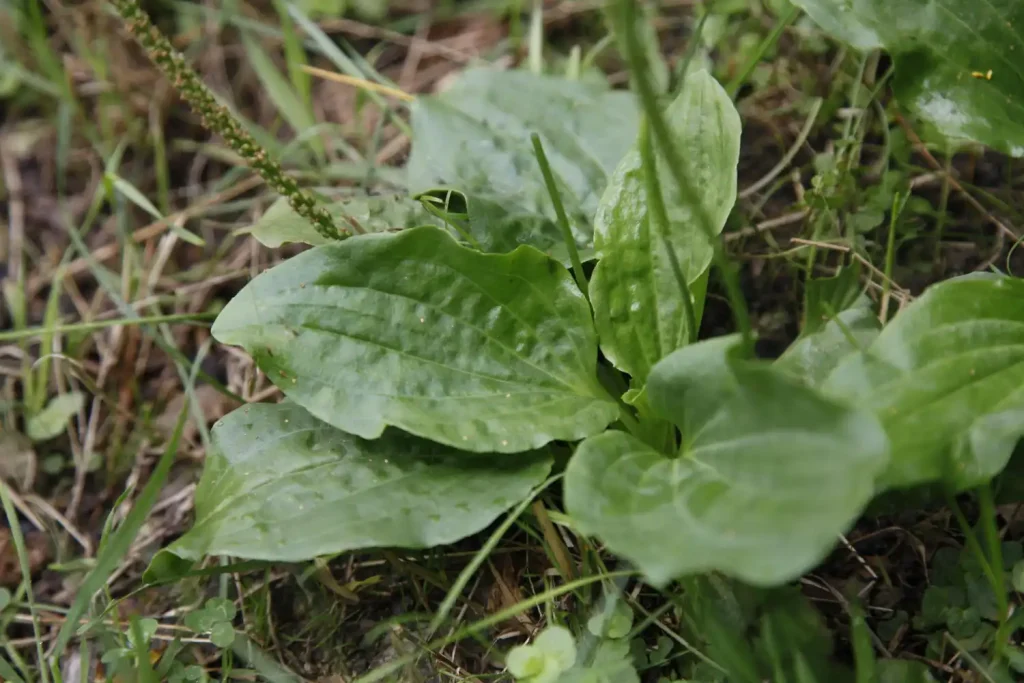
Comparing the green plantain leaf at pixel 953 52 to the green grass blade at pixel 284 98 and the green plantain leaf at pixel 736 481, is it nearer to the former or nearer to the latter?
the green plantain leaf at pixel 736 481

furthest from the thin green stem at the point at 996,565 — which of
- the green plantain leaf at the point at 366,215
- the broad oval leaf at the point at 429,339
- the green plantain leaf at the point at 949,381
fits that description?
the green plantain leaf at the point at 366,215

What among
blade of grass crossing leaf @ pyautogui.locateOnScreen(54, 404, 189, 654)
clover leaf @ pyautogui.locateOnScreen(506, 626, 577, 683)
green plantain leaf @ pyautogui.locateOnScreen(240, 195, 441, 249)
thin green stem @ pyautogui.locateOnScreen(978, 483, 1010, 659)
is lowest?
clover leaf @ pyautogui.locateOnScreen(506, 626, 577, 683)

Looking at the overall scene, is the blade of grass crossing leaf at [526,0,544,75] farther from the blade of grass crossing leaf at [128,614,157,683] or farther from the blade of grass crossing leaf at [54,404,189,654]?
the blade of grass crossing leaf at [128,614,157,683]

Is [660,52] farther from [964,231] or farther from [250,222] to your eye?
[250,222]

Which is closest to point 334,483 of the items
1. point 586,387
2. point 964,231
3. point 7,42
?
point 586,387

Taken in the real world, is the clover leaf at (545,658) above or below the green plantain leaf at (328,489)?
below

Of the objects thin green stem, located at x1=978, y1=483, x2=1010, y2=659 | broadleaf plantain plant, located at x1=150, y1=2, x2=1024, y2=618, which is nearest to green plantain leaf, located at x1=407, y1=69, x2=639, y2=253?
broadleaf plantain plant, located at x1=150, y1=2, x2=1024, y2=618
